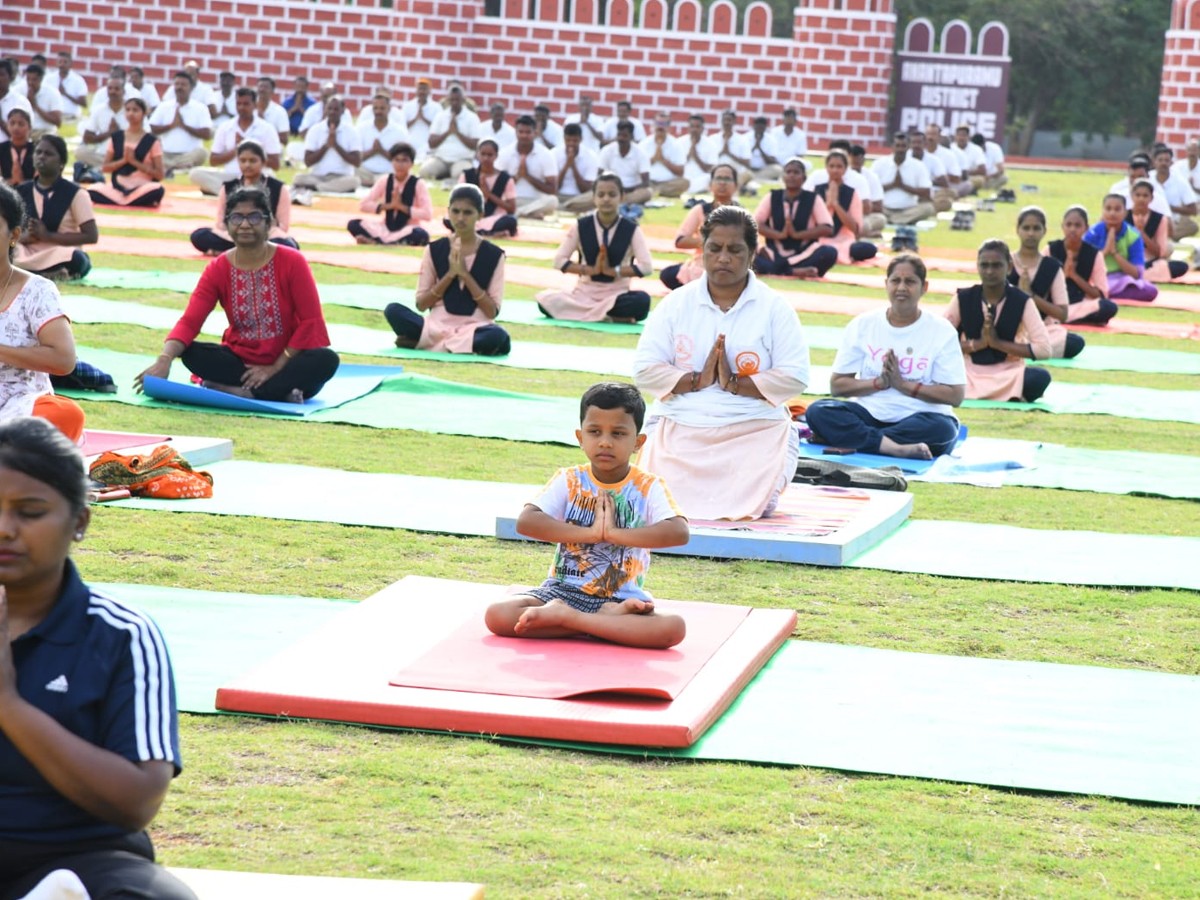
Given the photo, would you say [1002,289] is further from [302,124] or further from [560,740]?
[302,124]

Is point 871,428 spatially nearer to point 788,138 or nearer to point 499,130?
point 499,130

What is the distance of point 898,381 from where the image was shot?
8.01 m

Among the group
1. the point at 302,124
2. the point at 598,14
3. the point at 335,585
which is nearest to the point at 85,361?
the point at 335,585

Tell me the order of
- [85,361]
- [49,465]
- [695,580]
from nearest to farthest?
[49,465]
[695,580]
[85,361]

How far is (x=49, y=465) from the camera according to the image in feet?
8.41

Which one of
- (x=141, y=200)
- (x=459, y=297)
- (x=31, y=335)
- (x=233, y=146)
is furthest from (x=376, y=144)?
(x=31, y=335)

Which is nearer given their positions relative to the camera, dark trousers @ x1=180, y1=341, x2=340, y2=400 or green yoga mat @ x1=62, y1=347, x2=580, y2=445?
green yoga mat @ x1=62, y1=347, x2=580, y2=445

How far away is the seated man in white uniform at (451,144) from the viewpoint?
22297mm

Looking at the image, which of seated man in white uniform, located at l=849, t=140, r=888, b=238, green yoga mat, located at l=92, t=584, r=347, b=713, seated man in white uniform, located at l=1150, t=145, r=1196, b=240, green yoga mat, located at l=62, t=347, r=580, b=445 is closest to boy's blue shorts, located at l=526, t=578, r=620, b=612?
green yoga mat, located at l=92, t=584, r=347, b=713

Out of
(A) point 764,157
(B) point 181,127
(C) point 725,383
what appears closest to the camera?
(C) point 725,383

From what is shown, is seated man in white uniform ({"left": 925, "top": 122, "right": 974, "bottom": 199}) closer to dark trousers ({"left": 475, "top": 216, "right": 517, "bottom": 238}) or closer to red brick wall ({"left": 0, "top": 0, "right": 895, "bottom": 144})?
red brick wall ({"left": 0, "top": 0, "right": 895, "bottom": 144})

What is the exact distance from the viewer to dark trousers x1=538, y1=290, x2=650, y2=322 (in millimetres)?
12062

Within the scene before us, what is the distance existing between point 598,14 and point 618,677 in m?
25.5

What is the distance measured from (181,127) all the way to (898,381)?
49.3ft
